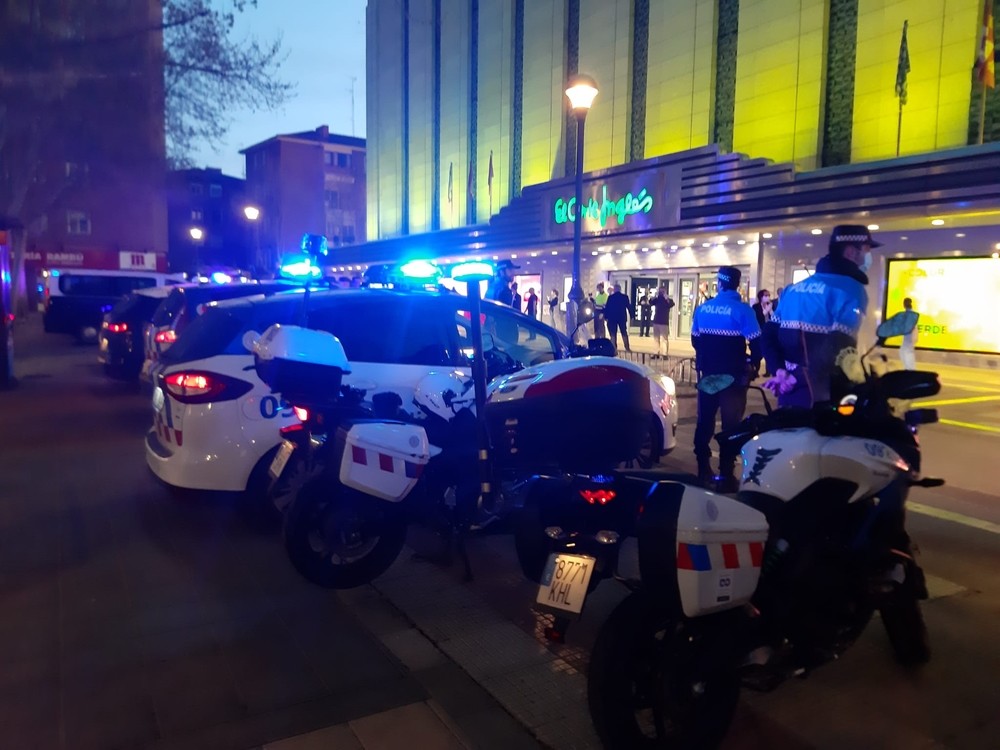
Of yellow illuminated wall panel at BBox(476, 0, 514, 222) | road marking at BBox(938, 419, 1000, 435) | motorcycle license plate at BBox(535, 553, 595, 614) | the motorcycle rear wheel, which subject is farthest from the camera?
yellow illuminated wall panel at BBox(476, 0, 514, 222)

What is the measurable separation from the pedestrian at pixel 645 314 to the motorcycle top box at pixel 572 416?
66.6 feet

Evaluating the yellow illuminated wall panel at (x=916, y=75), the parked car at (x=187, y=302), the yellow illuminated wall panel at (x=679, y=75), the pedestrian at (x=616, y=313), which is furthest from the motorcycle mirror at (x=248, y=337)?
the yellow illuminated wall panel at (x=679, y=75)

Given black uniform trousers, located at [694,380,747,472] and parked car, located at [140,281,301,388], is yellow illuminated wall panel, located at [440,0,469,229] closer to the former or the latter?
parked car, located at [140,281,301,388]

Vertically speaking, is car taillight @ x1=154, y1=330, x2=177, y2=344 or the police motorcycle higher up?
car taillight @ x1=154, y1=330, x2=177, y2=344

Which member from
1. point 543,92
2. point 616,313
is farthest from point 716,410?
point 543,92

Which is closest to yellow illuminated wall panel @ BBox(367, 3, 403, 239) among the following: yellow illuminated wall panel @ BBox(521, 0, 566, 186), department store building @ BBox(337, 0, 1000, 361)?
department store building @ BBox(337, 0, 1000, 361)

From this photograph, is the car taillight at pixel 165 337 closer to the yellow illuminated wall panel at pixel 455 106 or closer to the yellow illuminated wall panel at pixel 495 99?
the yellow illuminated wall panel at pixel 495 99

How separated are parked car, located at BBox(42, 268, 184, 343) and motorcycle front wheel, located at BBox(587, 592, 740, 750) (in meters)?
→ 22.3

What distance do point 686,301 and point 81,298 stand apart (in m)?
17.4

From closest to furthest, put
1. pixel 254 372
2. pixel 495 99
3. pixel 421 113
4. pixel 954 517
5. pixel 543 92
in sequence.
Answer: pixel 254 372
pixel 954 517
pixel 543 92
pixel 495 99
pixel 421 113

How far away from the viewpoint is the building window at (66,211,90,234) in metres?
43.3

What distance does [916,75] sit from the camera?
16.3 metres

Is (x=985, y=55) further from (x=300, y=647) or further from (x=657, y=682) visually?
(x=300, y=647)

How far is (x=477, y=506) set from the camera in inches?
173
